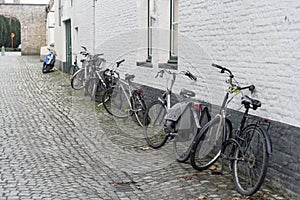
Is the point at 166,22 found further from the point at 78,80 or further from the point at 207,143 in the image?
the point at 78,80

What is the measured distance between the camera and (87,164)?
6.84 meters

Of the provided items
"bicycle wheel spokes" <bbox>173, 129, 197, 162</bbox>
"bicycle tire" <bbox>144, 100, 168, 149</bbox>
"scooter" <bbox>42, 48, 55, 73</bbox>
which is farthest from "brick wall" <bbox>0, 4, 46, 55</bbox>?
"bicycle wheel spokes" <bbox>173, 129, 197, 162</bbox>

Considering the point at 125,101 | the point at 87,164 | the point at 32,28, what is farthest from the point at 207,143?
the point at 32,28

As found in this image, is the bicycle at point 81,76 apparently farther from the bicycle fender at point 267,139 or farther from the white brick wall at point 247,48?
the bicycle fender at point 267,139

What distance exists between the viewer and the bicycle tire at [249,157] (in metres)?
5.50

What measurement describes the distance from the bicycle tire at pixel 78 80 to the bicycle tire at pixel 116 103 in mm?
4004

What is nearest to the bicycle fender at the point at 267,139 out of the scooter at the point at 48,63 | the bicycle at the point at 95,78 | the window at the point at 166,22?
the window at the point at 166,22

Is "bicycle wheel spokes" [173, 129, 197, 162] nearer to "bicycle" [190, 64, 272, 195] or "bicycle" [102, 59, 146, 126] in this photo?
"bicycle" [190, 64, 272, 195]

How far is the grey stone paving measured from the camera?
5.56 meters

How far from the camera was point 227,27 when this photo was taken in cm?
670

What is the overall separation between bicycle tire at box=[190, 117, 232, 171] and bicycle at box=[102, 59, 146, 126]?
9.31 feet

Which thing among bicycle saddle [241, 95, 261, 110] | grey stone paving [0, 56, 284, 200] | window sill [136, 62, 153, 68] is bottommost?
grey stone paving [0, 56, 284, 200]

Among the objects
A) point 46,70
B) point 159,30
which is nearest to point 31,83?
point 46,70

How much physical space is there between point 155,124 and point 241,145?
2.51 metres
